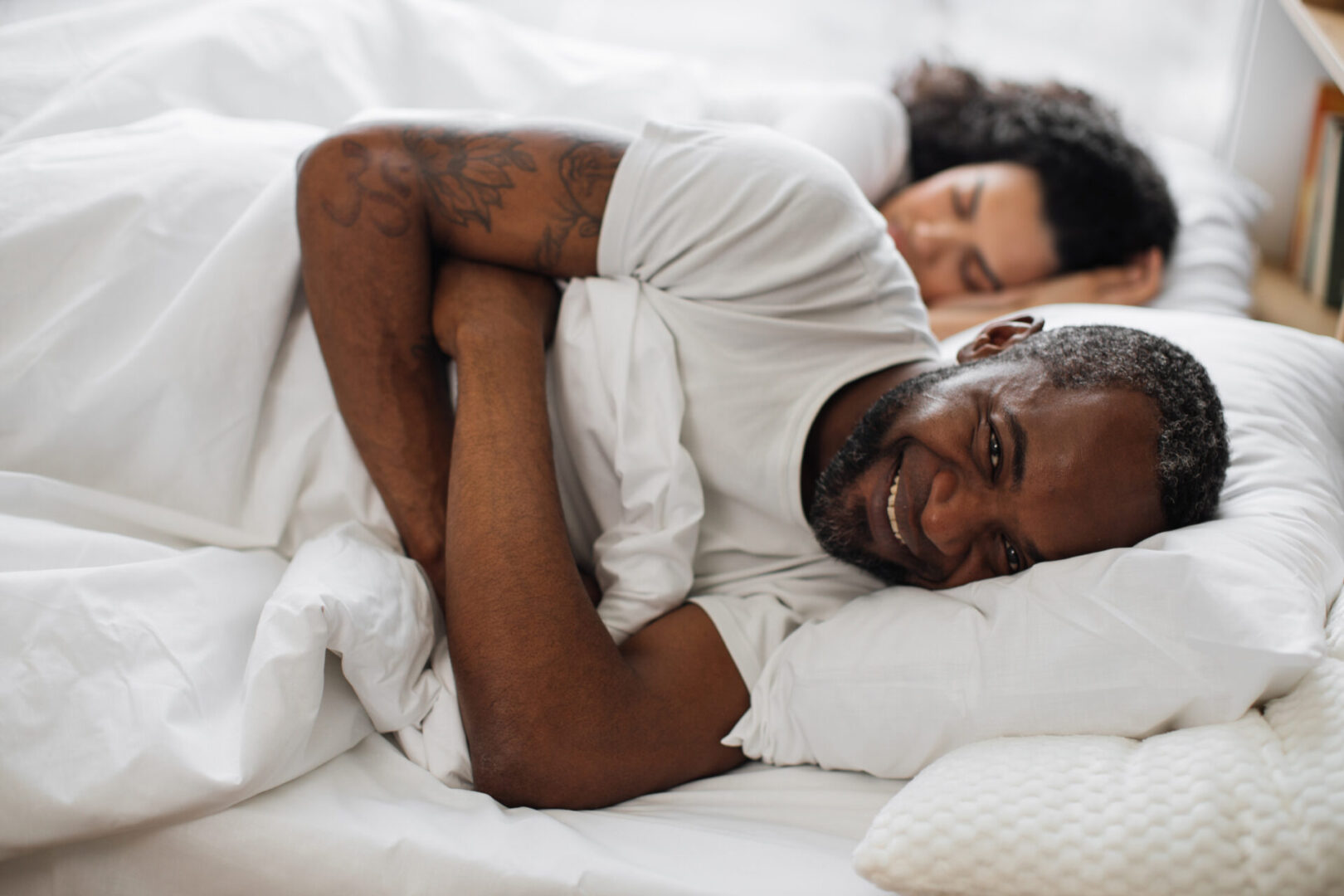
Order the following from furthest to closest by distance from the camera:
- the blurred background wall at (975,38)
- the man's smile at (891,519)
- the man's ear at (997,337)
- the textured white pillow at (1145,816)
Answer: the blurred background wall at (975,38)
the man's ear at (997,337)
the man's smile at (891,519)
the textured white pillow at (1145,816)

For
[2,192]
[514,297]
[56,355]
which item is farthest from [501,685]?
[2,192]

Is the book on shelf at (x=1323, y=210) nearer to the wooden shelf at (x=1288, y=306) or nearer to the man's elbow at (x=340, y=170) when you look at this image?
the wooden shelf at (x=1288, y=306)

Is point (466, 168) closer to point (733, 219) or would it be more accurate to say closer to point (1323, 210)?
point (733, 219)

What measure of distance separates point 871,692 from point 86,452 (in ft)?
3.03

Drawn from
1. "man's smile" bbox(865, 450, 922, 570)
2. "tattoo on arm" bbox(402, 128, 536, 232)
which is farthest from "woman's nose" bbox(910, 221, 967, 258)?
"tattoo on arm" bbox(402, 128, 536, 232)

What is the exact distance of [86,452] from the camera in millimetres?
1044

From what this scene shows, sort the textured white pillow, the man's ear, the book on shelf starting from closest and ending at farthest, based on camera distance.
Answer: the textured white pillow → the man's ear → the book on shelf

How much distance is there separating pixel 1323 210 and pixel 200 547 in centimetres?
209

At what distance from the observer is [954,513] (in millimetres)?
1040

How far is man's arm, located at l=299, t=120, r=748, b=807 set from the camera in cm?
97

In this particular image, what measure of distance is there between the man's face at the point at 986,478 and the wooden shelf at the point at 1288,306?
3.46 ft

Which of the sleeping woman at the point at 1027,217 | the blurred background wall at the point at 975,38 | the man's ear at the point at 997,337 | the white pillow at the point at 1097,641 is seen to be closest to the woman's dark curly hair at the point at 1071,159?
the sleeping woman at the point at 1027,217

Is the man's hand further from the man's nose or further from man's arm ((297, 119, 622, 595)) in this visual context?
the man's nose

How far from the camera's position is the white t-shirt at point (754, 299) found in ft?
3.73
